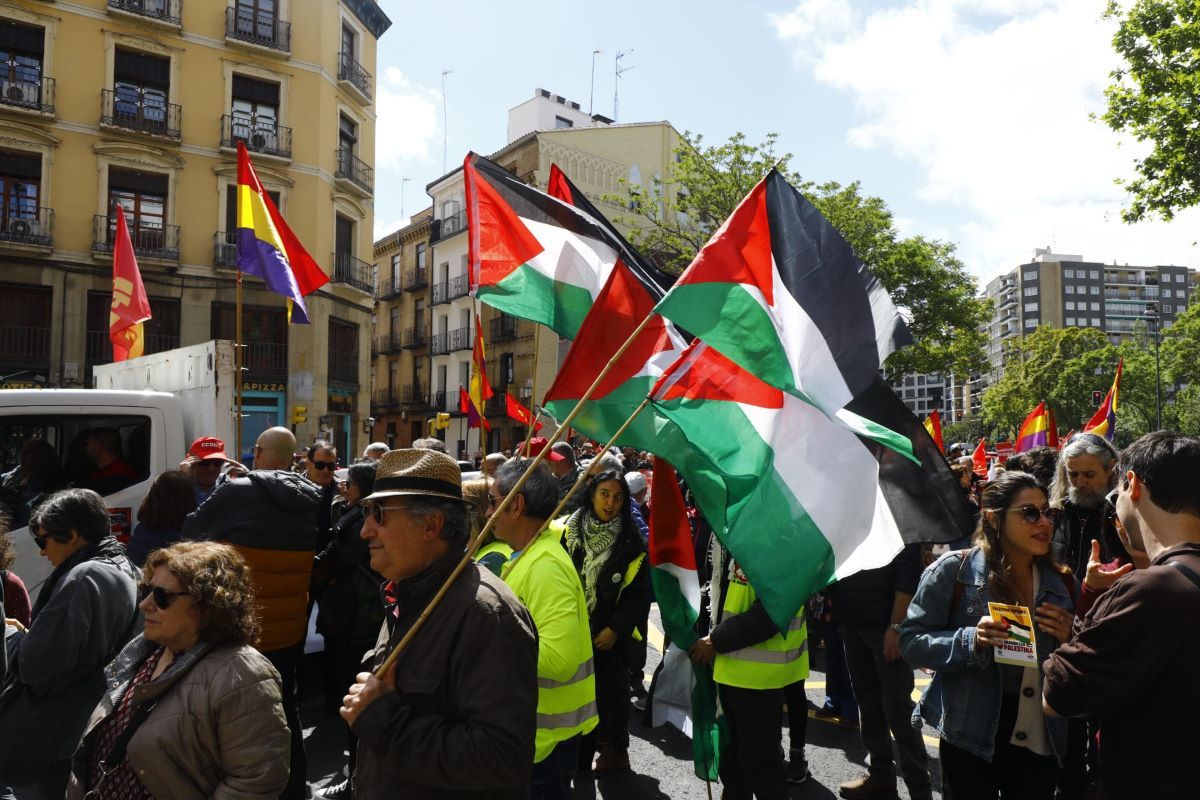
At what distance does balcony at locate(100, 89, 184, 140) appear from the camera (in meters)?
22.9

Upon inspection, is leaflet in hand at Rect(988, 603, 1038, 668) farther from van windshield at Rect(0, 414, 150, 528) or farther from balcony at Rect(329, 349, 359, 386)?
balcony at Rect(329, 349, 359, 386)

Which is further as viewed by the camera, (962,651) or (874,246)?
(874,246)

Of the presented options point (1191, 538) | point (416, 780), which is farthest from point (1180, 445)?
point (416, 780)

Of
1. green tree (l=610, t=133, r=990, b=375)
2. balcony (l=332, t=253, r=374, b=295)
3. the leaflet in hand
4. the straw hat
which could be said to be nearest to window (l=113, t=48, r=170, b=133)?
balcony (l=332, t=253, r=374, b=295)

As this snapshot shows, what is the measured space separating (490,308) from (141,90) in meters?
19.7

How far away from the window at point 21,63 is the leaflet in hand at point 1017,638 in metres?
26.3

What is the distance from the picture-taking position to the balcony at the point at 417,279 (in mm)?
42912

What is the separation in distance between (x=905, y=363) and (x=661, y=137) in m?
19.0

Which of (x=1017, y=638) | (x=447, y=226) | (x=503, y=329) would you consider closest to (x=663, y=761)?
(x=1017, y=638)

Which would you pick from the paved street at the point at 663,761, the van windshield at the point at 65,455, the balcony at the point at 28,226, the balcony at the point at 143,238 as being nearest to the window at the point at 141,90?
the balcony at the point at 143,238

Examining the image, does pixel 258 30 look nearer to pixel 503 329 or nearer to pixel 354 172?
pixel 354 172

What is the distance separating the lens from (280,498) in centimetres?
413

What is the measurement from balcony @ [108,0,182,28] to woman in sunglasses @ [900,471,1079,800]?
26732 millimetres

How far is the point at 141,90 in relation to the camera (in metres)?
23.6
